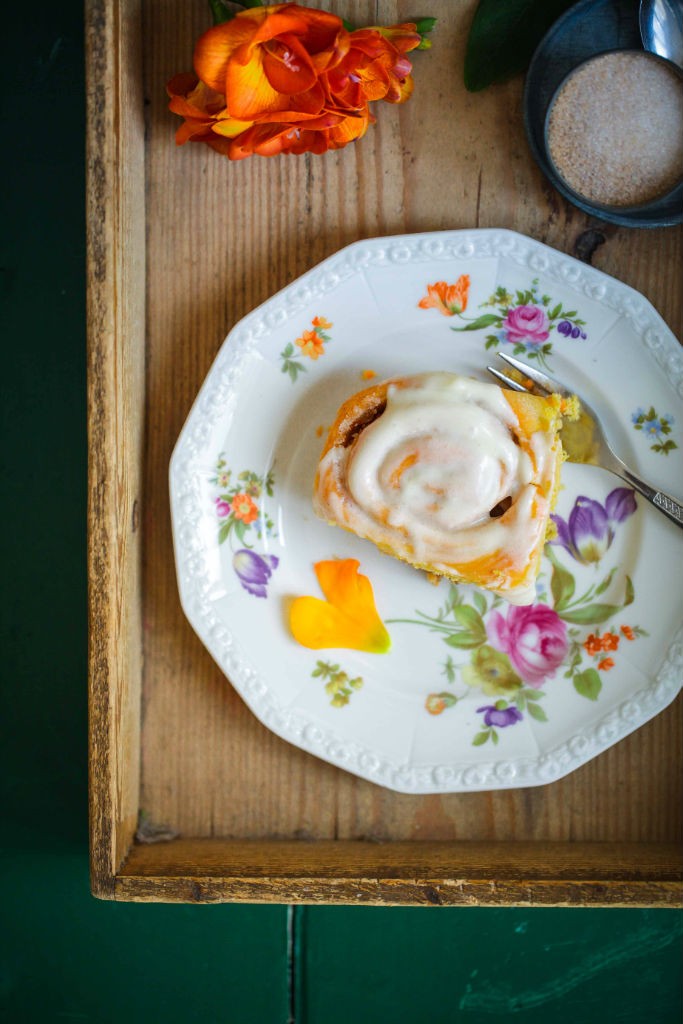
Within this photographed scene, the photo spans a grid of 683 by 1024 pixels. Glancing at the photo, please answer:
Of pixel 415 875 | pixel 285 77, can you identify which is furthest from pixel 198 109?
pixel 415 875

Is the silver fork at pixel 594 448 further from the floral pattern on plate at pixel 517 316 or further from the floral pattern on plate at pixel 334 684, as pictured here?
the floral pattern on plate at pixel 334 684

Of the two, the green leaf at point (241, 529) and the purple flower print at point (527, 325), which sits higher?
the purple flower print at point (527, 325)

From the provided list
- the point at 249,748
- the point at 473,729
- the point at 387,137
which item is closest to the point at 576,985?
the point at 473,729

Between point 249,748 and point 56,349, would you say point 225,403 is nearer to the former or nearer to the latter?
point 56,349

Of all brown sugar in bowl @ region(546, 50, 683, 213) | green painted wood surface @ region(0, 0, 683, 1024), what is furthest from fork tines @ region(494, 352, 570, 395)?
green painted wood surface @ region(0, 0, 683, 1024)

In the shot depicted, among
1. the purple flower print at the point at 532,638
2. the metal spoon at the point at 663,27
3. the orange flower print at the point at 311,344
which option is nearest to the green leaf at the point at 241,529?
the orange flower print at the point at 311,344

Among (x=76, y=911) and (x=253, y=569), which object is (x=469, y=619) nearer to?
(x=253, y=569)
